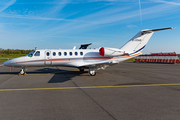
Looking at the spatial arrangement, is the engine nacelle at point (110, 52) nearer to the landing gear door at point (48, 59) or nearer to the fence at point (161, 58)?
the landing gear door at point (48, 59)

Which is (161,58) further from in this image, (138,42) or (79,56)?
(79,56)

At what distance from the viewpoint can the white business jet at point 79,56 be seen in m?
14.6

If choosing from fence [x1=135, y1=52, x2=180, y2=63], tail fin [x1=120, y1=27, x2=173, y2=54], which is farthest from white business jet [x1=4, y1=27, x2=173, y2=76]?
fence [x1=135, y1=52, x2=180, y2=63]

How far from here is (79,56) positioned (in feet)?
50.2

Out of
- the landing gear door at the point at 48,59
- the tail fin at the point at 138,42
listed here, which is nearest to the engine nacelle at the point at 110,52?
the tail fin at the point at 138,42

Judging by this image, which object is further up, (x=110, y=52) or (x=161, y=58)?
(x=110, y=52)

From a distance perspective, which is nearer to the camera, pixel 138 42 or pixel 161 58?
pixel 138 42

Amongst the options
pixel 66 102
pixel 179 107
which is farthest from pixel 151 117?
pixel 66 102

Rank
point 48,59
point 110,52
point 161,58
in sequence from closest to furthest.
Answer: point 110,52 → point 48,59 → point 161,58

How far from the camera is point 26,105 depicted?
5750 millimetres

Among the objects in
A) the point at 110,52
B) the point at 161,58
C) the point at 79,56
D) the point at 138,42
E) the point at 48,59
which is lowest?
the point at 161,58

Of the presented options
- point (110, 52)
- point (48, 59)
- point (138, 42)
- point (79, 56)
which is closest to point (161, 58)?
point (138, 42)

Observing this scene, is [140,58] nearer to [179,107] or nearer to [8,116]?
[179,107]

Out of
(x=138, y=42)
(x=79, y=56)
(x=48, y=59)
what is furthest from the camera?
(x=138, y=42)
